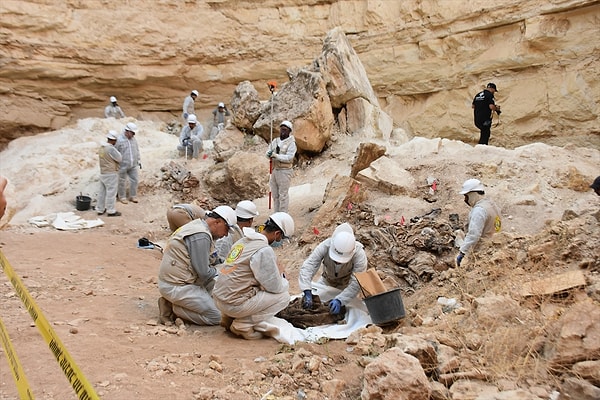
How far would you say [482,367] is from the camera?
306cm

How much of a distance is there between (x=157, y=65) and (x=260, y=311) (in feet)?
49.8

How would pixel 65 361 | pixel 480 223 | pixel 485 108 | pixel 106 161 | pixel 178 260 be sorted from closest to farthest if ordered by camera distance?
1. pixel 65 361
2. pixel 178 260
3. pixel 480 223
4. pixel 106 161
5. pixel 485 108

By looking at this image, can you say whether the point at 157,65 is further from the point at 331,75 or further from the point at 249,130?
the point at 331,75

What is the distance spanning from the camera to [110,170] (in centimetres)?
1012

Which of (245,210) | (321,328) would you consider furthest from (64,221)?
(321,328)

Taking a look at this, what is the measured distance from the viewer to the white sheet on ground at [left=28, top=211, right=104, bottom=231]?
31.0 ft

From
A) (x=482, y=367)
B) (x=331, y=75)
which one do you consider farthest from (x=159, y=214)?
(x=482, y=367)

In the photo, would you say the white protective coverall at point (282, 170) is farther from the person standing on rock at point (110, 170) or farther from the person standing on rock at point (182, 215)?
the person standing on rock at point (110, 170)

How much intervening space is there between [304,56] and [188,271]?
1474 cm

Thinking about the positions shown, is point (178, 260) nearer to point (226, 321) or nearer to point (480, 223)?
point (226, 321)

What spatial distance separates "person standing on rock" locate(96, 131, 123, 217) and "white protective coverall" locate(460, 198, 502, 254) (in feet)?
22.9

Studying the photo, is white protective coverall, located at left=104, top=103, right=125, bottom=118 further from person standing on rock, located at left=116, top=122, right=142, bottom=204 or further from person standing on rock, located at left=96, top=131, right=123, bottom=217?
person standing on rock, located at left=96, top=131, right=123, bottom=217

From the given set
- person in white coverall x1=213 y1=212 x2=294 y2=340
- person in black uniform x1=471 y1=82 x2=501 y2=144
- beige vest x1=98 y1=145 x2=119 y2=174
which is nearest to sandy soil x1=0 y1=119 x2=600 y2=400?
person in white coverall x1=213 y1=212 x2=294 y2=340

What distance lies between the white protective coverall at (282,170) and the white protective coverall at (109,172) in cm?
335
